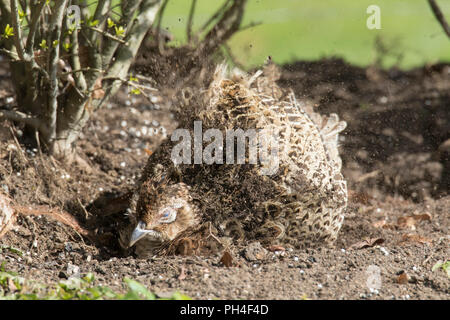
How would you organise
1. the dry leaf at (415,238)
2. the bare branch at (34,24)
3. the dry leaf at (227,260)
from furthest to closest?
1. the dry leaf at (415,238)
2. the bare branch at (34,24)
3. the dry leaf at (227,260)

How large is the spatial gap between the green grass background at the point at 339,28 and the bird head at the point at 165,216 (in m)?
2.67

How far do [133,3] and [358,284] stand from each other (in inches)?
107

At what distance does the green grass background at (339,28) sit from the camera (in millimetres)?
7113

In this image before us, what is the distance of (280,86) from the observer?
5078 mm

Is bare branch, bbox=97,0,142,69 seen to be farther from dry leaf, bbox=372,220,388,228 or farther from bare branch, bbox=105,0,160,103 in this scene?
dry leaf, bbox=372,220,388,228

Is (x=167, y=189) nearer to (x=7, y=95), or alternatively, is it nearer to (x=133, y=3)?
(x=133, y=3)

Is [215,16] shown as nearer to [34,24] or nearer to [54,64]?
[54,64]

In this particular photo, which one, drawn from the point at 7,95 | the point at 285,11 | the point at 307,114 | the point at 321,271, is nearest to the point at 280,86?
the point at 307,114

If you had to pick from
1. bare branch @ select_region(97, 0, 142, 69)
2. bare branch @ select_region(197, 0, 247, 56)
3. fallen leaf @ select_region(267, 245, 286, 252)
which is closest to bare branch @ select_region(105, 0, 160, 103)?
bare branch @ select_region(97, 0, 142, 69)

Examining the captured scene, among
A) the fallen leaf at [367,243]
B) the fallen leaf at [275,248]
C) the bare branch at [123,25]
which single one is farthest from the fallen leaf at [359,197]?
the bare branch at [123,25]

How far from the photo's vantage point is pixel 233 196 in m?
4.01

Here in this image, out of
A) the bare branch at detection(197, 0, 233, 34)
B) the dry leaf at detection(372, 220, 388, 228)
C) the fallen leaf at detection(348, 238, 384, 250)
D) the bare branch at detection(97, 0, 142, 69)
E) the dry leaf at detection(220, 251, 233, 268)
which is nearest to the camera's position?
the dry leaf at detection(220, 251, 233, 268)

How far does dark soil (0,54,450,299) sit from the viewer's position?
342 centimetres

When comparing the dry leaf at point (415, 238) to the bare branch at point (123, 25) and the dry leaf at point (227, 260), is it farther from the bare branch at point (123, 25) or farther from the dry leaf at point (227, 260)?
the bare branch at point (123, 25)
